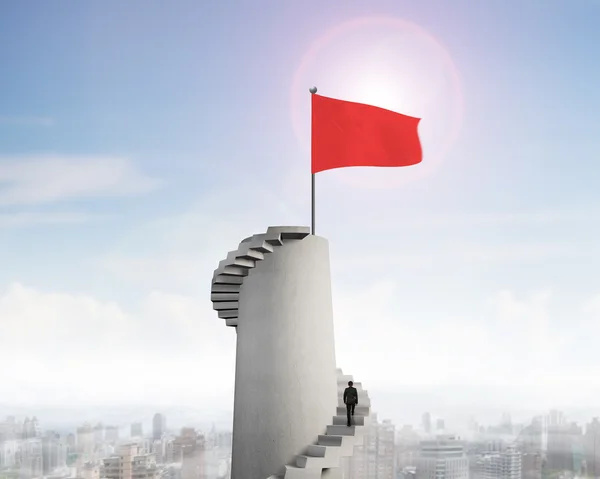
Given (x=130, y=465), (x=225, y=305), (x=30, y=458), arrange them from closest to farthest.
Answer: (x=225, y=305), (x=130, y=465), (x=30, y=458)

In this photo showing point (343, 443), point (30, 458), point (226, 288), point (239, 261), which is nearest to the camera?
point (343, 443)

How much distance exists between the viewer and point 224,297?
65.3 feet

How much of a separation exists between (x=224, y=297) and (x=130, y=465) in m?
7.66

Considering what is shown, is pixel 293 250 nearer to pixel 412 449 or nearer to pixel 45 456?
pixel 412 449

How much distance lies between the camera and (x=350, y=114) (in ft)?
63.8

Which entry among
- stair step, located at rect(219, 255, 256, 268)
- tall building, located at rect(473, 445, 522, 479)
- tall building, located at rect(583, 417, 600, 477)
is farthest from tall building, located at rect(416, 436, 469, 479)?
stair step, located at rect(219, 255, 256, 268)

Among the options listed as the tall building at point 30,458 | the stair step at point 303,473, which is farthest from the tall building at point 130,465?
the stair step at point 303,473

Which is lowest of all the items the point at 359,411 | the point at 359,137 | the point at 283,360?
the point at 359,411

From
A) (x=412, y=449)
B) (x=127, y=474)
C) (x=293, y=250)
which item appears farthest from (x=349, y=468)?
(x=293, y=250)

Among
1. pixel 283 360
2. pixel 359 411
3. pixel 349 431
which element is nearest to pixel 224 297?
pixel 283 360

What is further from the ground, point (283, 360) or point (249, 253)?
point (249, 253)

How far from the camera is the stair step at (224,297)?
19.8 meters

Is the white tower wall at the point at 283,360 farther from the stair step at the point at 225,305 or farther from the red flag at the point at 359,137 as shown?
the red flag at the point at 359,137

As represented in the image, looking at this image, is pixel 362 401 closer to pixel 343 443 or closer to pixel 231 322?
pixel 343 443
